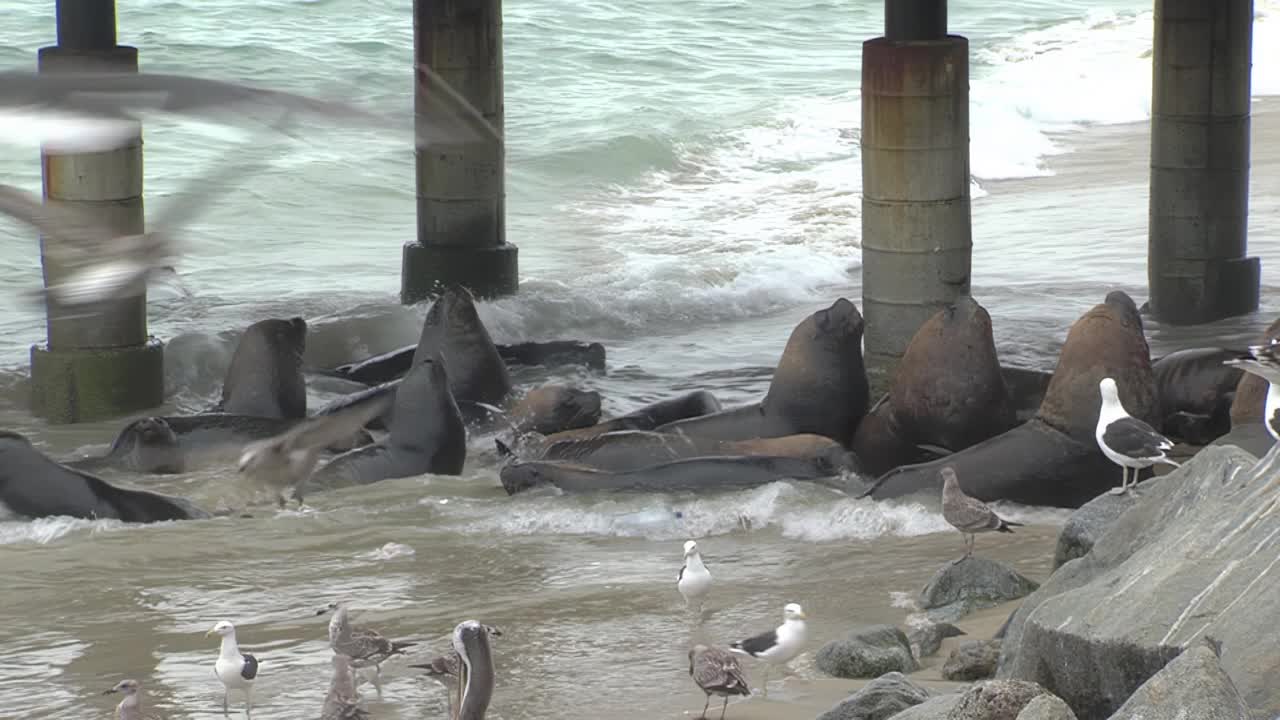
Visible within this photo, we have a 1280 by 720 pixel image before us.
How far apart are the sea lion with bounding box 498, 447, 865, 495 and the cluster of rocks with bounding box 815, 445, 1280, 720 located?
Result: 347 centimetres

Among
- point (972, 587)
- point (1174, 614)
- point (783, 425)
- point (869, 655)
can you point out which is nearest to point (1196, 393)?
point (783, 425)

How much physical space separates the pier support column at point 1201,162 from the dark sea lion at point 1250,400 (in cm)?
506

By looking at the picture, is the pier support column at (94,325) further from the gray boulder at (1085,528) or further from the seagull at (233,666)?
the gray boulder at (1085,528)

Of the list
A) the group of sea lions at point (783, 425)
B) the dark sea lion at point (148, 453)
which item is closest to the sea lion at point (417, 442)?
the group of sea lions at point (783, 425)

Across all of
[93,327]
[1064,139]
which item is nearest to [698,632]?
[93,327]

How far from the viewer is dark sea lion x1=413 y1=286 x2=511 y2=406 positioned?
13164 millimetres

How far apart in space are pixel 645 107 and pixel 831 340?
2116cm

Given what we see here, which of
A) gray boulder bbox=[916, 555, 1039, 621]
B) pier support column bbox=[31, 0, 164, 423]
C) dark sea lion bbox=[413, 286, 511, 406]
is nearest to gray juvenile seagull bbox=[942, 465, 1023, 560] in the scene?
gray boulder bbox=[916, 555, 1039, 621]

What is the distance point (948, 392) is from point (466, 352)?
3588 millimetres

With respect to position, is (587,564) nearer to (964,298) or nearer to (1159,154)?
(964,298)

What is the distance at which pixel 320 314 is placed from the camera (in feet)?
57.1

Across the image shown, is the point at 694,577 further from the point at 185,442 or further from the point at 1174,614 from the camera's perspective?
the point at 185,442

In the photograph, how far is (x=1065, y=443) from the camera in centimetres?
989

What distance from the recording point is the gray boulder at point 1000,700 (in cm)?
466
